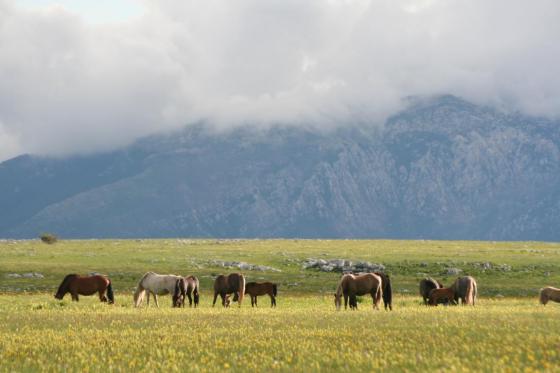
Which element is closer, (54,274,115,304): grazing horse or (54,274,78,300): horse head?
(54,274,115,304): grazing horse

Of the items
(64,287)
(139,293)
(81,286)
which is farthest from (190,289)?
(64,287)

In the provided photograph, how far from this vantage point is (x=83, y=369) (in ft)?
62.3

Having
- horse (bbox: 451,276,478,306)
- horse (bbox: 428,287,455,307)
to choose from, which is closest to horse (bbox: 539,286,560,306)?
horse (bbox: 451,276,478,306)

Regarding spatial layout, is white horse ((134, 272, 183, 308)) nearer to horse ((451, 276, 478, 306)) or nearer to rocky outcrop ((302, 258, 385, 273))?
horse ((451, 276, 478, 306))

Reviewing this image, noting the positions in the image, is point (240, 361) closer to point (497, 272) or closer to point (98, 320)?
point (98, 320)

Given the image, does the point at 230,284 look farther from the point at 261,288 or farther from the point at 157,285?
the point at 157,285

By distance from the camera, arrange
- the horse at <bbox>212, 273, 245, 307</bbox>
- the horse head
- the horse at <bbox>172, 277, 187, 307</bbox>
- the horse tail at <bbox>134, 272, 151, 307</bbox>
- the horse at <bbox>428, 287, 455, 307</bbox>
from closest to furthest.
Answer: the horse tail at <bbox>134, 272, 151, 307</bbox>
the horse at <bbox>172, 277, 187, 307</bbox>
the horse at <bbox>428, 287, 455, 307</bbox>
the horse head
the horse at <bbox>212, 273, 245, 307</bbox>

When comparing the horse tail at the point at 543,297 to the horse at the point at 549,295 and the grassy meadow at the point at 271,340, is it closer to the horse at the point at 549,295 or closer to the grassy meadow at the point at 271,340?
the horse at the point at 549,295

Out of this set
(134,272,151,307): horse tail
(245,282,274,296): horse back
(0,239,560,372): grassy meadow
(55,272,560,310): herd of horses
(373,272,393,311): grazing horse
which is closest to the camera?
(0,239,560,372): grassy meadow

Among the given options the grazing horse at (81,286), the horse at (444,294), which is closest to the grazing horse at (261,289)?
the grazing horse at (81,286)

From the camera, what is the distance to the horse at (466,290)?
42.4 metres

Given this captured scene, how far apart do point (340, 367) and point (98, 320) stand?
50.3 ft

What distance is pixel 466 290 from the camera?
141ft

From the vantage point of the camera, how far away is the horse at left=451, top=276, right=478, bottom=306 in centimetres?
4241
